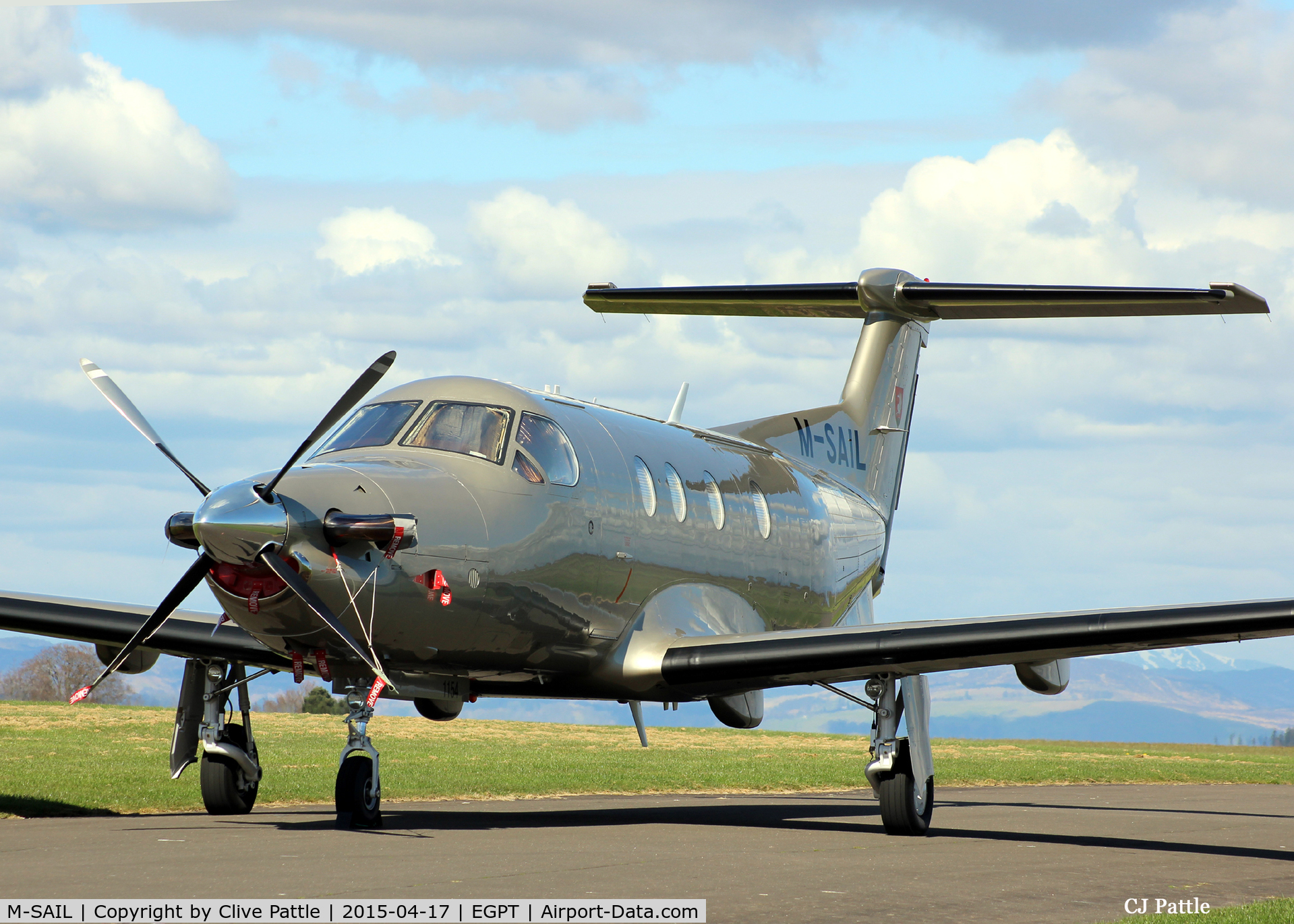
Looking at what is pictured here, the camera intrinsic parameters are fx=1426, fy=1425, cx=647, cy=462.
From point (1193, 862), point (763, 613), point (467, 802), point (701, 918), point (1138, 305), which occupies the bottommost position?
point (701, 918)

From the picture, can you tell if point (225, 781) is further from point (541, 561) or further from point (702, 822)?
point (702, 822)

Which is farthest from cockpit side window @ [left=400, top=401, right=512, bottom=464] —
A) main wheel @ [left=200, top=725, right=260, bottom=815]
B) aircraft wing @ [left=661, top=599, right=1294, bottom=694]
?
main wheel @ [left=200, top=725, right=260, bottom=815]

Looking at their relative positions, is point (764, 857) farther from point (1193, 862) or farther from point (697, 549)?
point (697, 549)

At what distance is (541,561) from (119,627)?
16.7 feet

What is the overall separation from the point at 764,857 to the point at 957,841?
3.05m

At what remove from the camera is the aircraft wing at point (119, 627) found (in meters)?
14.7

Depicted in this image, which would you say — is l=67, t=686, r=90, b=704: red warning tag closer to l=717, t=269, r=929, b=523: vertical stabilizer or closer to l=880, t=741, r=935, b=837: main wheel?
l=880, t=741, r=935, b=837: main wheel

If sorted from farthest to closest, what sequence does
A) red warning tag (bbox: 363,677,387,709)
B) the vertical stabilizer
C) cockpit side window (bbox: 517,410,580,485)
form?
the vertical stabilizer → cockpit side window (bbox: 517,410,580,485) → red warning tag (bbox: 363,677,387,709)

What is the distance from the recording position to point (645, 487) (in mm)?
15359

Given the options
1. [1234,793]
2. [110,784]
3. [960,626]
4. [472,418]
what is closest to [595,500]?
[472,418]

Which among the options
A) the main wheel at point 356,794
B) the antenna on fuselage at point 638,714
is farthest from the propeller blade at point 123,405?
the antenna on fuselage at point 638,714

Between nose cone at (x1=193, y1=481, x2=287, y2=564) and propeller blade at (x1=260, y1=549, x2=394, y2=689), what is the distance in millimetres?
149

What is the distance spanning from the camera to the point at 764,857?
1148cm

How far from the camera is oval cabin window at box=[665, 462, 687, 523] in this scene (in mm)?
15898
